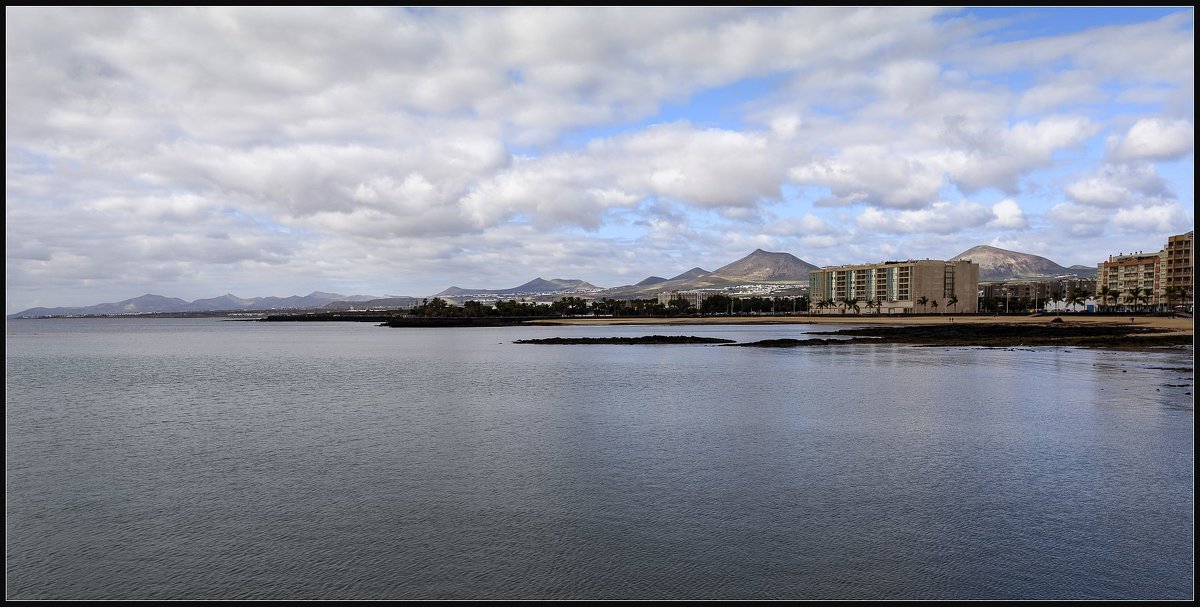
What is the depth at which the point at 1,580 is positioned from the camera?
33.3ft

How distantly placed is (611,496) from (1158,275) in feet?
580

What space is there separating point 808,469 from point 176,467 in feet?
47.3

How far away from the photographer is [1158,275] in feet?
489

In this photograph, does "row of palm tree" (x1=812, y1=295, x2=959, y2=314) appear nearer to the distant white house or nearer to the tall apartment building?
the distant white house

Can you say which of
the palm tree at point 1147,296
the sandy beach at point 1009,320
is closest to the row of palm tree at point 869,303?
the sandy beach at point 1009,320

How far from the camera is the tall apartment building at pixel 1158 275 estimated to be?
134 m

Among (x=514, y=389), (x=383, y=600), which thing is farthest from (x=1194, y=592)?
(x=514, y=389)

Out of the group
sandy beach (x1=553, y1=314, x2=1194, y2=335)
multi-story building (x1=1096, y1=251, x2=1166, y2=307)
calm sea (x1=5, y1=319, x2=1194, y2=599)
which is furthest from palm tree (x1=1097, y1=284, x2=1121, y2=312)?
calm sea (x1=5, y1=319, x2=1194, y2=599)

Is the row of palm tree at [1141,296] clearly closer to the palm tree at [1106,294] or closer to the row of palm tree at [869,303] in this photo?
the palm tree at [1106,294]

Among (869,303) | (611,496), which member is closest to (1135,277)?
(869,303)

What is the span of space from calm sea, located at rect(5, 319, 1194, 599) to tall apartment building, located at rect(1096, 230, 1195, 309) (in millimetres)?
132989

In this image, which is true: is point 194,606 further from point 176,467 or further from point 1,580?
point 176,467

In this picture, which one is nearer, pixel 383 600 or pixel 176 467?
pixel 383 600

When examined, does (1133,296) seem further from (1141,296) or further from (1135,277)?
(1135,277)
